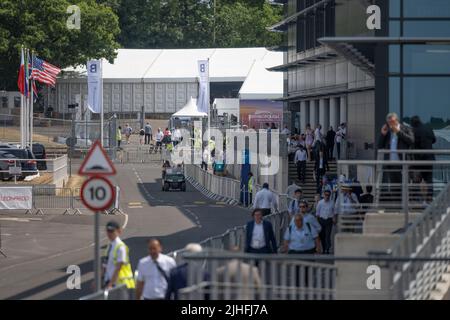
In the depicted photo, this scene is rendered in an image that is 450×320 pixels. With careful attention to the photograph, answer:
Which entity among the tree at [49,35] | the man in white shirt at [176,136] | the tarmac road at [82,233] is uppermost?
the tree at [49,35]

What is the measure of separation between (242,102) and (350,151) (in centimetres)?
3423

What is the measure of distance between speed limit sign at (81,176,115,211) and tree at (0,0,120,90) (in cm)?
7349

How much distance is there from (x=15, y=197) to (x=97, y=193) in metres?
27.8

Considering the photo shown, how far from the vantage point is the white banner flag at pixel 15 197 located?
142 ft

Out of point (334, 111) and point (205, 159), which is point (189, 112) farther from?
point (334, 111)

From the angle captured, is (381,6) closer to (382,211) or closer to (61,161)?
(382,211)

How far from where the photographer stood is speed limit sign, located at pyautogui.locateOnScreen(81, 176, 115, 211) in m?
16.2

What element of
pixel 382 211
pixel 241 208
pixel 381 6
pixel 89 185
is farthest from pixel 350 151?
pixel 89 185

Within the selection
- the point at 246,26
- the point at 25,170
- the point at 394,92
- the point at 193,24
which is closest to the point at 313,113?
the point at 25,170

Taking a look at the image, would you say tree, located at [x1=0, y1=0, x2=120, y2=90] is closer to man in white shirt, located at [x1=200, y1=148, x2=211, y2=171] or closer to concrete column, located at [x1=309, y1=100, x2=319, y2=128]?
man in white shirt, located at [x1=200, y1=148, x2=211, y2=171]

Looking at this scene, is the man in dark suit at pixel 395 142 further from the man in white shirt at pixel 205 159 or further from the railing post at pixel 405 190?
the man in white shirt at pixel 205 159

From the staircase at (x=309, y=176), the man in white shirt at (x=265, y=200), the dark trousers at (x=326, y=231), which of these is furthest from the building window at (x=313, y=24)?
the dark trousers at (x=326, y=231)

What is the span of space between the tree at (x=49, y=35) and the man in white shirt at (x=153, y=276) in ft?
245

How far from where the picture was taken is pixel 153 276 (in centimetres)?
1541
